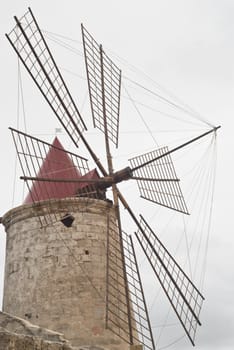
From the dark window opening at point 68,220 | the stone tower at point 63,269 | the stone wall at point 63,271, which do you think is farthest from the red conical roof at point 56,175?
the dark window opening at point 68,220

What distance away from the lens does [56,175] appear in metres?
9.71

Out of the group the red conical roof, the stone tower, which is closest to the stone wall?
the stone tower

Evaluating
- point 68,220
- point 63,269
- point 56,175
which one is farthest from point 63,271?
point 56,175

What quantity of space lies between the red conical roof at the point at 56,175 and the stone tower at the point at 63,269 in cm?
9

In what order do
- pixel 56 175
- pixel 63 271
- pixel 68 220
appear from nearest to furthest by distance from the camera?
pixel 63 271 → pixel 68 220 → pixel 56 175

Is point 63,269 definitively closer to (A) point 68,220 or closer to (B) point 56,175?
(A) point 68,220

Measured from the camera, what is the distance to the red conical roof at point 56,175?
9.38 m

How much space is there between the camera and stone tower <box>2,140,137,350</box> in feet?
27.3

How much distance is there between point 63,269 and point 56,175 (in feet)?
5.79

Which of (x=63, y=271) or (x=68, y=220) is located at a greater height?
(x=68, y=220)

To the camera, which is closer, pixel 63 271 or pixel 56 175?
pixel 63 271

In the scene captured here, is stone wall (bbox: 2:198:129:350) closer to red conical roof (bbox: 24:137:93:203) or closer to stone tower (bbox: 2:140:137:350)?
stone tower (bbox: 2:140:137:350)

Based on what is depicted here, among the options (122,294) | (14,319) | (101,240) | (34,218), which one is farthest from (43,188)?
(14,319)

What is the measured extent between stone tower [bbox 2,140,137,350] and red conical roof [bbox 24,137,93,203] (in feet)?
0.31
